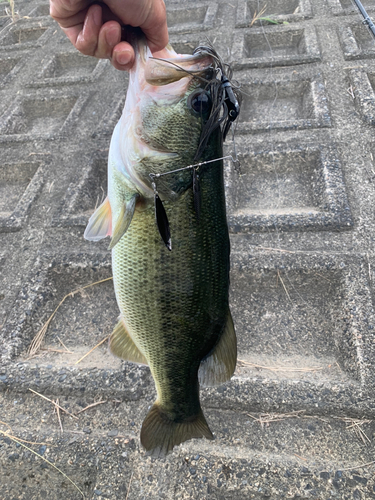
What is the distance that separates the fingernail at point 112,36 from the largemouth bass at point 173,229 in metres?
0.09

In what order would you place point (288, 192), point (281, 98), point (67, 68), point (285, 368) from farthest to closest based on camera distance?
point (67, 68) → point (281, 98) → point (288, 192) → point (285, 368)

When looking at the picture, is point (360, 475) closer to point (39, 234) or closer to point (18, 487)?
point (18, 487)

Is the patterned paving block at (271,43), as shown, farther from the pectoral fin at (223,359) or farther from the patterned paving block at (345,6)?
the pectoral fin at (223,359)

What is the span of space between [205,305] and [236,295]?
3.21ft

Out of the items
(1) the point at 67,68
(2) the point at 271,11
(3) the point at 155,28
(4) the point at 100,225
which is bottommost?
(2) the point at 271,11

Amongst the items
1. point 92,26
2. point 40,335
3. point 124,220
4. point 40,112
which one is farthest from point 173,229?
point 40,112

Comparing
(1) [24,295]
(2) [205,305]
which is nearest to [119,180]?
(2) [205,305]

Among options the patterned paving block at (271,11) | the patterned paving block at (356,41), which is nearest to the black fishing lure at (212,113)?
the patterned paving block at (356,41)

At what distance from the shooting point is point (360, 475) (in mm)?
1615

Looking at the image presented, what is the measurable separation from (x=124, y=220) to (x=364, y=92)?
3043mm

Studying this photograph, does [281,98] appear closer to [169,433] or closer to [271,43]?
[271,43]

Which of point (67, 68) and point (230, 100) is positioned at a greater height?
point (230, 100)

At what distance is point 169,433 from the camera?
1.55 metres

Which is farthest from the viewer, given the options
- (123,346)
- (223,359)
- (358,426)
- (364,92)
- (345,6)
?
(345,6)
